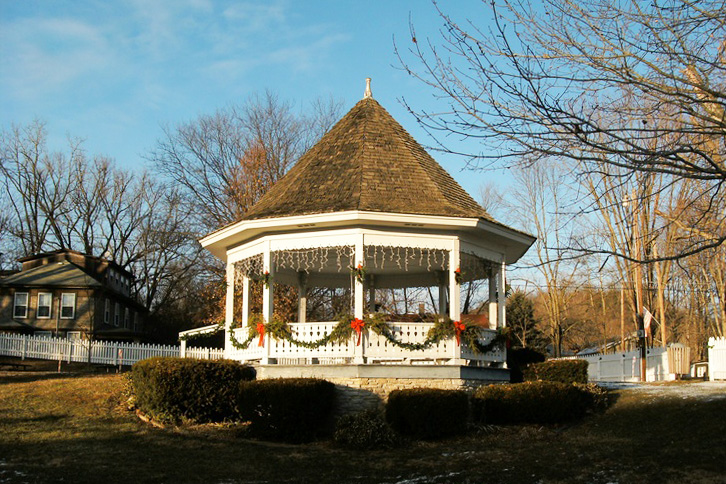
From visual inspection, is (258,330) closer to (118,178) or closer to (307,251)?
(307,251)

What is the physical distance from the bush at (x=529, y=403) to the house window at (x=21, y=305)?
1412 inches

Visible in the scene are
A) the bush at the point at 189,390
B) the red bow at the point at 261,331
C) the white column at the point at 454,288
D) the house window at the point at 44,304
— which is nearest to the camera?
the bush at the point at 189,390

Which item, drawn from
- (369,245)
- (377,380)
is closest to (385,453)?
(377,380)

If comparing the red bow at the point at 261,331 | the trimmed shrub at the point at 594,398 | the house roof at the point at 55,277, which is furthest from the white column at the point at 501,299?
the house roof at the point at 55,277

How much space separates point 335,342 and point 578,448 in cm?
562

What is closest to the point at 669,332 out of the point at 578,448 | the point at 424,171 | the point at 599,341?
the point at 599,341

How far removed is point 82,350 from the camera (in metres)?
29.3

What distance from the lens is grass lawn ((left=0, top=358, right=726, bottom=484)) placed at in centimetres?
1128

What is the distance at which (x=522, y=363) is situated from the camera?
1950cm

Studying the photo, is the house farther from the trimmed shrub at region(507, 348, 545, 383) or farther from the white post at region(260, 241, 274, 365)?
the trimmed shrub at region(507, 348, 545, 383)

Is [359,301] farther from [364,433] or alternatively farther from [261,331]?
[364,433]

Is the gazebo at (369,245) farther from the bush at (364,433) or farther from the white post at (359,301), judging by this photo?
the bush at (364,433)

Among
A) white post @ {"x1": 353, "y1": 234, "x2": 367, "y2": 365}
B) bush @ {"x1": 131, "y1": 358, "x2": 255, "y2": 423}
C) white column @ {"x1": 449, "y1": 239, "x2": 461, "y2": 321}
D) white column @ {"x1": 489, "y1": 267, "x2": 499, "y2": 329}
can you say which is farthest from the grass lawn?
white column @ {"x1": 489, "y1": 267, "x2": 499, "y2": 329}

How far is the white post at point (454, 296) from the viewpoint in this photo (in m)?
16.6
